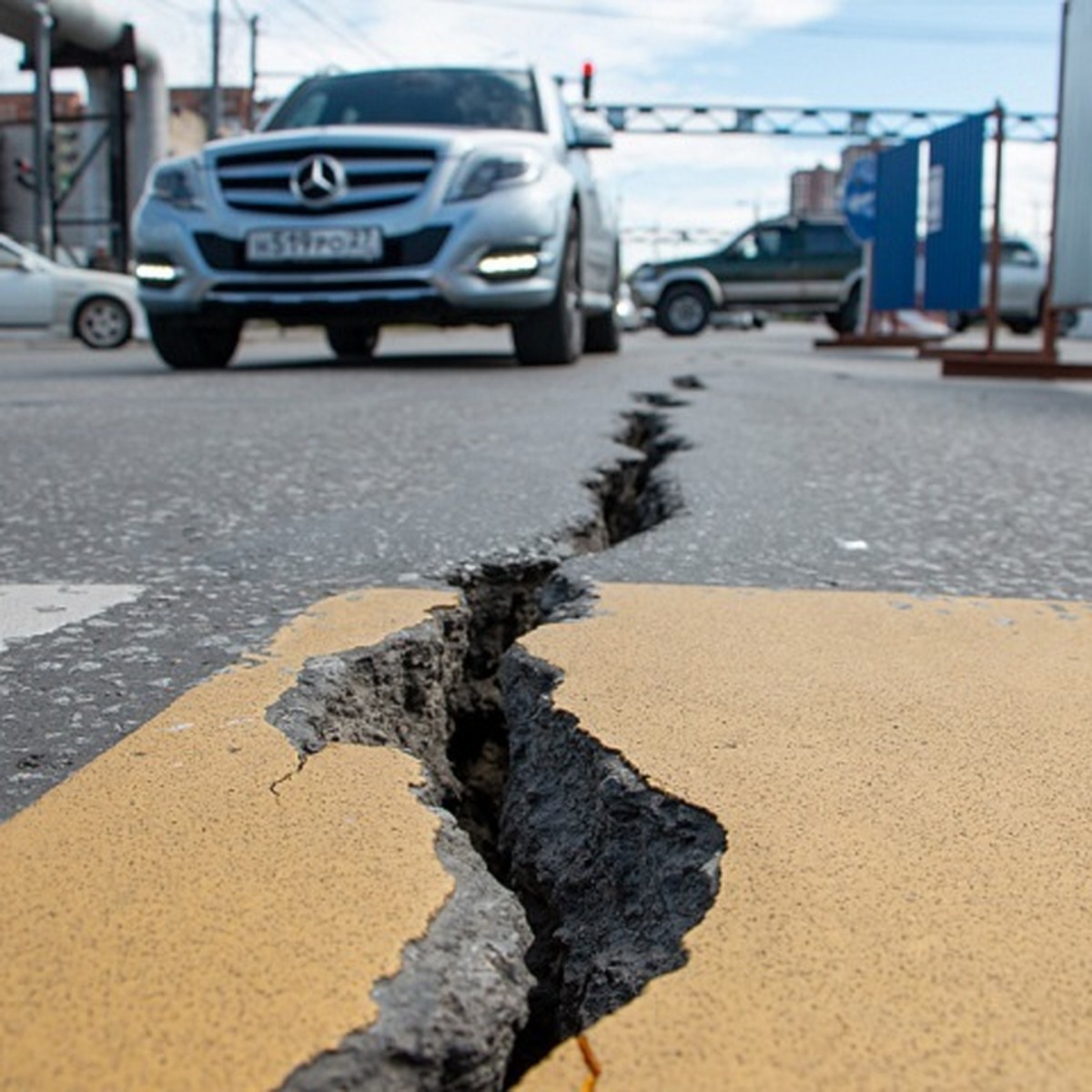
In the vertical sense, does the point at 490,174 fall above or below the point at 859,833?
above

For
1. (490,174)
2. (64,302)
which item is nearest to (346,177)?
(490,174)

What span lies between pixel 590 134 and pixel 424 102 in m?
0.93

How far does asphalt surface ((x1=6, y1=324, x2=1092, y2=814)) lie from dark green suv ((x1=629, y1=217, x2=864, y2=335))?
13521 millimetres

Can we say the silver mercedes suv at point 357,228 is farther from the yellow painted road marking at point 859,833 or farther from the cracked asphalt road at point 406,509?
the yellow painted road marking at point 859,833

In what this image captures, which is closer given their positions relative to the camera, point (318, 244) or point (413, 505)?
point (413, 505)

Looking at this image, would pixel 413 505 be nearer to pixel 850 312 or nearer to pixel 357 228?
pixel 357 228

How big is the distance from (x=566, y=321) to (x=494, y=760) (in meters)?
5.23

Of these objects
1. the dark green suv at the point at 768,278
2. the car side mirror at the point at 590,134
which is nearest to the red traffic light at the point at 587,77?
the dark green suv at the point at 768,278

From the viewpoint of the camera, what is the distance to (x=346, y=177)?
5.92m

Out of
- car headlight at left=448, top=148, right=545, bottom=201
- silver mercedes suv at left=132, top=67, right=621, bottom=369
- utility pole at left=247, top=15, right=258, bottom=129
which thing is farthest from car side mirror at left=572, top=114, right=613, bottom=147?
utility pole at left=247, top=15, right=258, bottom=129

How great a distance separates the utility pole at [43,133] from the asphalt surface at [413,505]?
454 inches

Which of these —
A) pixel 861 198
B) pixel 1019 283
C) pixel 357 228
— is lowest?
pixel 357 228

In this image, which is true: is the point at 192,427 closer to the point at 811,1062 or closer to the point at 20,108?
the point at 811,1062

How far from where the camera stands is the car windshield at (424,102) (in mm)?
6656
